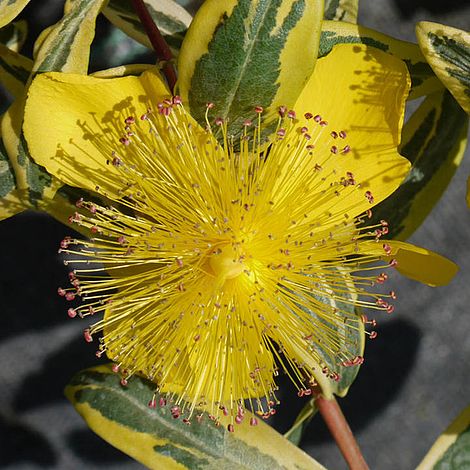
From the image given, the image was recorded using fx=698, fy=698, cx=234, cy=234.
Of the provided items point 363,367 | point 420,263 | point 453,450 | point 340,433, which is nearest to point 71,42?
point 420,263

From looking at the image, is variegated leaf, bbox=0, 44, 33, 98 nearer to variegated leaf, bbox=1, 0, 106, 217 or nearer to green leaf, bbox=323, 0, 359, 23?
variegated leaf, bbox=1, 0, 106, 217

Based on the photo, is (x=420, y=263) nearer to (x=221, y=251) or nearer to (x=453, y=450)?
(x=221, y=251)

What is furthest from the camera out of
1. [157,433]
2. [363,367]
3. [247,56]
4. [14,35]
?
[363,367]

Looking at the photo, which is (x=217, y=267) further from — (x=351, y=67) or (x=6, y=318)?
(x=6, y=318)

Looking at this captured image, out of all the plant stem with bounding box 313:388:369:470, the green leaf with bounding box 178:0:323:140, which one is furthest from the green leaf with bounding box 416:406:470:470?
the green leaf with bounding box 178:0:323:140

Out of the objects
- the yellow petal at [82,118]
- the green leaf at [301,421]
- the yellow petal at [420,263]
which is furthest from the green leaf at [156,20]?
the green leaf at [301,421]

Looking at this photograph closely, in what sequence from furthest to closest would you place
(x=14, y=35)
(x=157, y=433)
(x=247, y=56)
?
(x=14, y=35), (x=157, y=433), (x=247, y=56)

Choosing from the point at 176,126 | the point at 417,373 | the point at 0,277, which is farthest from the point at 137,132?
the point at 417,373
